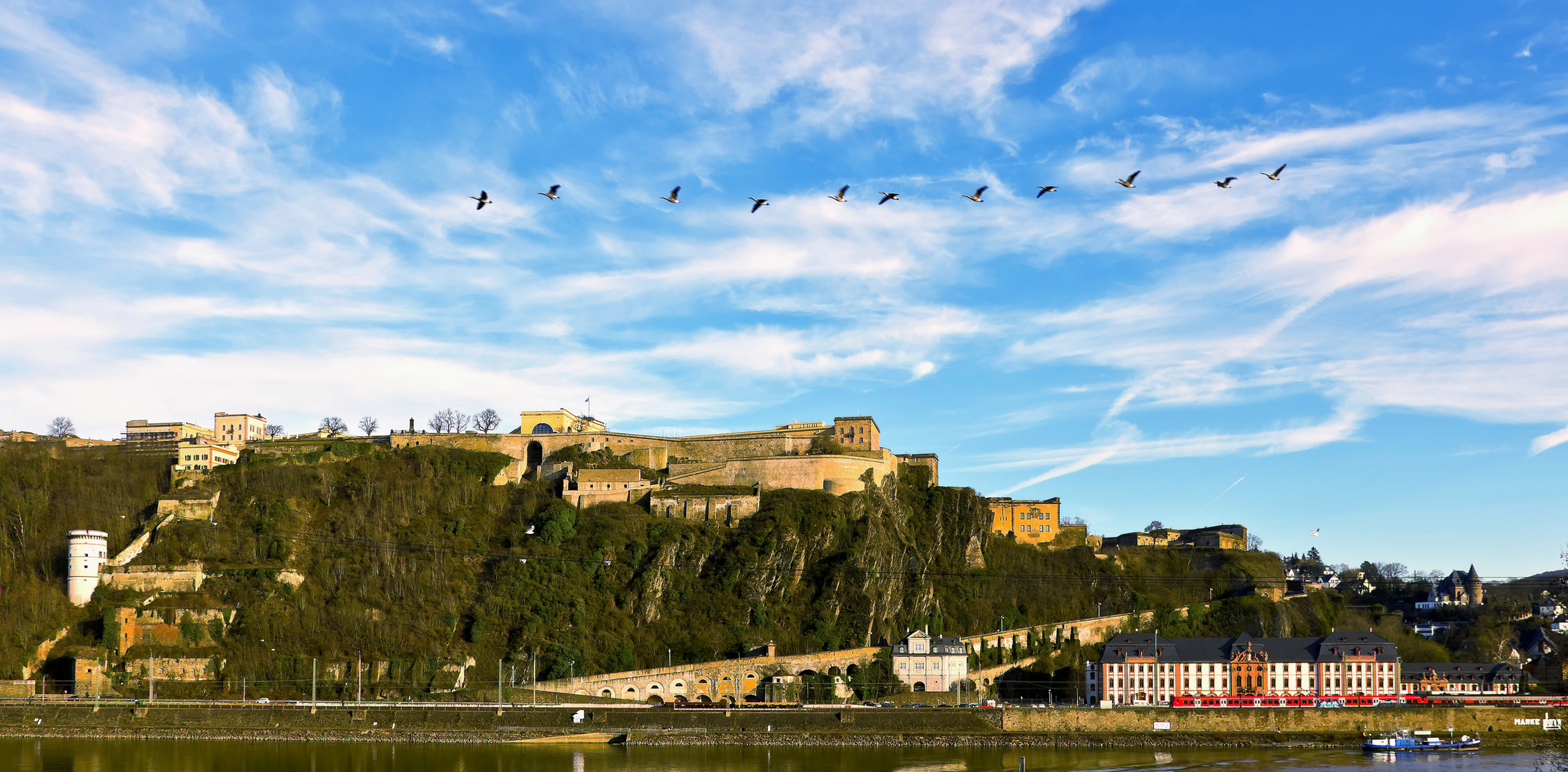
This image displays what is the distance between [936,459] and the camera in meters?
132

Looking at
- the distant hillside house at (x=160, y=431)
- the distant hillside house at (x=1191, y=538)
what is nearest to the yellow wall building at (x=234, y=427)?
the distant hillside house at (x=160, y=431)

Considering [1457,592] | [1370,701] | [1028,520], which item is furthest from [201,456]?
[1457,592]

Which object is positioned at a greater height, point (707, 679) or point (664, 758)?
point (707, 679)

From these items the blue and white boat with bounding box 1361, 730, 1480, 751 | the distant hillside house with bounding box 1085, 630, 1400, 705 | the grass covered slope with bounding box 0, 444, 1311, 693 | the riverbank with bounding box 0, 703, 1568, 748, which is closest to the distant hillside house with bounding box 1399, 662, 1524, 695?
the distant hillside house with bounding box 1085, 630, 1400, 705

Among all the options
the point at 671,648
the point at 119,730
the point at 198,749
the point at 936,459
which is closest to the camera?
the point at 198,749

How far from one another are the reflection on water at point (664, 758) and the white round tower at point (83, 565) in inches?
692

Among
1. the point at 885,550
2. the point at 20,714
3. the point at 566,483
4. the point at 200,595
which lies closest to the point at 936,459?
the point at 885,550

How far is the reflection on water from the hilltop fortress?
125 feet

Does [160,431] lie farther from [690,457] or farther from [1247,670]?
[1247,670]

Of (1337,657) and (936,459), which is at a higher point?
(936,459)

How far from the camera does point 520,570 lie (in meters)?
106

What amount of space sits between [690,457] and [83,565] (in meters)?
53.9

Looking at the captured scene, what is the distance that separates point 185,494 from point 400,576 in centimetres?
2216

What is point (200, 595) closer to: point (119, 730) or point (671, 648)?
point (119, 730)
